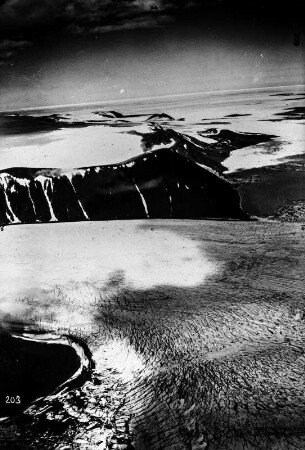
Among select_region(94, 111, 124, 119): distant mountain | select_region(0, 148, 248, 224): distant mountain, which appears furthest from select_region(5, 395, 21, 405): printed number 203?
select_region(94, 111, 124, 119): distant mountain

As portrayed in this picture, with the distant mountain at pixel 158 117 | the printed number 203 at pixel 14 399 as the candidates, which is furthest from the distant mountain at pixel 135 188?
the printed number 203 at pixel 14 399

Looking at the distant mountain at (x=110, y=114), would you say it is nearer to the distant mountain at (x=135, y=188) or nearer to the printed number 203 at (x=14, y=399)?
the distant mountain at (x=135, y=188)

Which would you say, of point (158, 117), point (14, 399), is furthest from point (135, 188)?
point (14, 399)

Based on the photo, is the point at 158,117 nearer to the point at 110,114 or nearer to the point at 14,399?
the point at 110,114

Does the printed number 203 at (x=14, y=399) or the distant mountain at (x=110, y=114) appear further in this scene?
the distant mountain at (x=110, y=114)

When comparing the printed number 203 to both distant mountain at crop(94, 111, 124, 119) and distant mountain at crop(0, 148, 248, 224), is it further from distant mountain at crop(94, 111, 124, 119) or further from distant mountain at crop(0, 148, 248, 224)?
distant mountain at crop(94, 111, 124, 119)

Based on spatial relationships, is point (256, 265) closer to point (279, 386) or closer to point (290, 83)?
point (279, 386)

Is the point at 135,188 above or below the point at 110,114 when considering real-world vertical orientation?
below

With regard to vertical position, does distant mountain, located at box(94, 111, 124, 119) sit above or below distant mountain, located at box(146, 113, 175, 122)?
above
